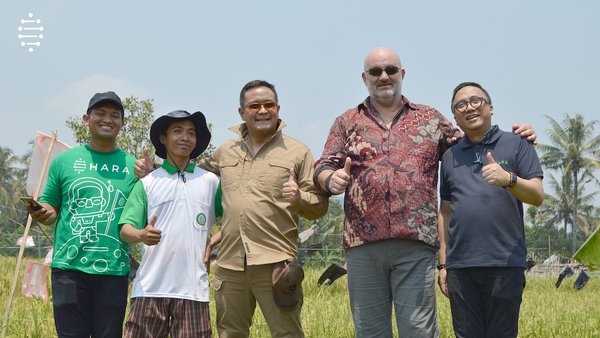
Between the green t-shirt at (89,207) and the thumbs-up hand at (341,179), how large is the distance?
1.07 m

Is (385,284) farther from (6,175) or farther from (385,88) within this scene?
(6,175)

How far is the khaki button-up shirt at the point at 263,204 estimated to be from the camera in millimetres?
3158

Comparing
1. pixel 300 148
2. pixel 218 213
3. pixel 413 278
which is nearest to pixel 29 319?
pixel 218 213

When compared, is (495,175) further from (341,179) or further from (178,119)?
(178,119)

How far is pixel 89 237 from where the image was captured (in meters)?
3.11

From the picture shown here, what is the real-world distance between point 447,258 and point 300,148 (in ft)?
3.08

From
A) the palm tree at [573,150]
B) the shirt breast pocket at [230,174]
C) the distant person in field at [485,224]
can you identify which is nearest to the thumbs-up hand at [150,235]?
the shirt breast pocket at [230,174]

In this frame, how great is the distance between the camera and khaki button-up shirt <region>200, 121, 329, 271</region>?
3.16 meters

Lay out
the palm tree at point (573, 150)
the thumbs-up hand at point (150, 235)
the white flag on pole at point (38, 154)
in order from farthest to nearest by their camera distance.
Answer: the palm tree at point (573, 150)
the white flag on pole at point (38, 154)
the thumbs-up hand at point (150, 235)

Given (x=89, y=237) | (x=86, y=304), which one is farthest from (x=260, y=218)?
(x=86, y=304)

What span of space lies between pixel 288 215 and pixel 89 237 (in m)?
0.98

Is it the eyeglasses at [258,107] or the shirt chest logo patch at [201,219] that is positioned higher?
the eyeglasses at [258,107]

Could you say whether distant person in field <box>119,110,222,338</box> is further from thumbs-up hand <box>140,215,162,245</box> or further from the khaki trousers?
the khaki trousers

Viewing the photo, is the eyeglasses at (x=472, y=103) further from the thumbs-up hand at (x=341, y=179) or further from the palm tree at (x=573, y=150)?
the palm tree at (x=573, y=150)
